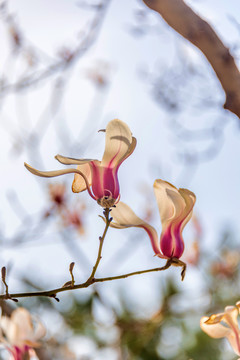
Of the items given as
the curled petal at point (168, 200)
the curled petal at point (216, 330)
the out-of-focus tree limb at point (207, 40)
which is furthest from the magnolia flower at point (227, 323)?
the out-of-focus tree limb at point (207, 40)

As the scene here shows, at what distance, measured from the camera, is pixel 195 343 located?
2.90 meters

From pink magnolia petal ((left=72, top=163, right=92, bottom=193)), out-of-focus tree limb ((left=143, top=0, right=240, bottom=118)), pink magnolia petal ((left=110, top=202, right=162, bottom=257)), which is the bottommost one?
pink magnolia petal ((left=110, top=202, right=162, bottom=257))

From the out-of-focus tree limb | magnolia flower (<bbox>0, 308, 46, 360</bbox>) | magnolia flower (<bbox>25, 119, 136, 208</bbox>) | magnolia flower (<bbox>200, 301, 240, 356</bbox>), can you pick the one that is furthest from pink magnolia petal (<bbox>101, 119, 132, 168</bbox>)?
magnolia flower (<bbox>0, 308, 46, 360</bbox>)

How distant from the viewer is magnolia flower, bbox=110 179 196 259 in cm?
55

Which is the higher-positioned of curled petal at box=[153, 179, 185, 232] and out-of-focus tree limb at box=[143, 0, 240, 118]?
out-of-focus tree limb at box=[143, 0, 240, 118]

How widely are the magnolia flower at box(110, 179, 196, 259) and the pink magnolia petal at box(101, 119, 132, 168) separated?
55 mm

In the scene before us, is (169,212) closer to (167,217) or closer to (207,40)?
(167,217)

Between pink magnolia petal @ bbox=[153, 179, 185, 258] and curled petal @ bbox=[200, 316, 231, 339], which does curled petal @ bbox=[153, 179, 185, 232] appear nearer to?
pink magnolia petal @ bbox=[153, 179, 185, 258]

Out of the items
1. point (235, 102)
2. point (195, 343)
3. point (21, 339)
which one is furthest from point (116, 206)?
point (195, 343)

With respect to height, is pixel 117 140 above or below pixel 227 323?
above

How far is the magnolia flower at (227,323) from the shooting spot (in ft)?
1.86

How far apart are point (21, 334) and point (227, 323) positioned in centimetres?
33

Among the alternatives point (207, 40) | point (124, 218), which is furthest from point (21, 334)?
point (207, 40)

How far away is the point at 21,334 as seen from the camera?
73 cm
